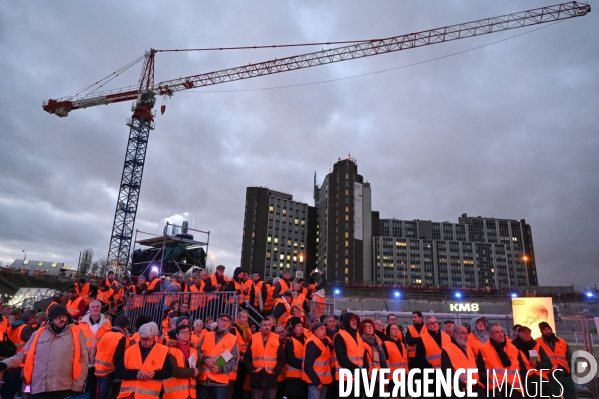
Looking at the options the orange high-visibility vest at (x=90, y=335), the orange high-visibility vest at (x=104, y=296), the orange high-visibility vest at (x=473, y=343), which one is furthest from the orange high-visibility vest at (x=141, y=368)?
the orange high-visibility vest at (x=104, y=296)

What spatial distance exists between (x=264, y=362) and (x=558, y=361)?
5798 mm

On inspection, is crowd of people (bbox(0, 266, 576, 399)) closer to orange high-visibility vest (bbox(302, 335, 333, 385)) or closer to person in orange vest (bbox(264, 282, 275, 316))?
orange high-visibility vest (bbox(302, 335, 333, 385))

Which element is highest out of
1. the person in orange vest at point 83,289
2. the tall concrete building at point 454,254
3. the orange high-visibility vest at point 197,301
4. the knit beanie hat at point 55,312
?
the tall concrete building at point 454,254

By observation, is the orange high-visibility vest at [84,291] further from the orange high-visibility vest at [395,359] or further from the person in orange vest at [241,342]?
the orange high-visibility vest at [395,359]

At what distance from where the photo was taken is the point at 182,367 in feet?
17.6

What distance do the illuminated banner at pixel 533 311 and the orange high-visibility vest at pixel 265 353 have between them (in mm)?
10938

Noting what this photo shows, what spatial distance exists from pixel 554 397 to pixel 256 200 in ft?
417

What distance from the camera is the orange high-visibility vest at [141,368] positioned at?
5.00 metres

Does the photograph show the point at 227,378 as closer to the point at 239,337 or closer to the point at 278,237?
the point at 239,337

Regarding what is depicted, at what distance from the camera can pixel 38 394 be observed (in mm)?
4738

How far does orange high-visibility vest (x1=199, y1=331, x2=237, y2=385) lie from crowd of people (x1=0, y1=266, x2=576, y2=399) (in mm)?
16

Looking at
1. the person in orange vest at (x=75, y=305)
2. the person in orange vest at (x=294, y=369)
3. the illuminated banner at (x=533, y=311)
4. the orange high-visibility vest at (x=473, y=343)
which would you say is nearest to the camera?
the person in orange vest at (x=294, y=369)

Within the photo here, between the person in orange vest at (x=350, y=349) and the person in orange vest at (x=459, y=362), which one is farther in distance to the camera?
the person in orange vest at (x=350, y=349)

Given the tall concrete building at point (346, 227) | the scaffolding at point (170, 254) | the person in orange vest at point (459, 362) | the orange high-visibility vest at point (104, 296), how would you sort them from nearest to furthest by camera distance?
1. the person in orange vest at point (459, 362)
2. the orange high-visibility vest at point (104, 296)
3. the scaffolding at point (170, 254)
4. the tall concrete building at point (346, 227)
